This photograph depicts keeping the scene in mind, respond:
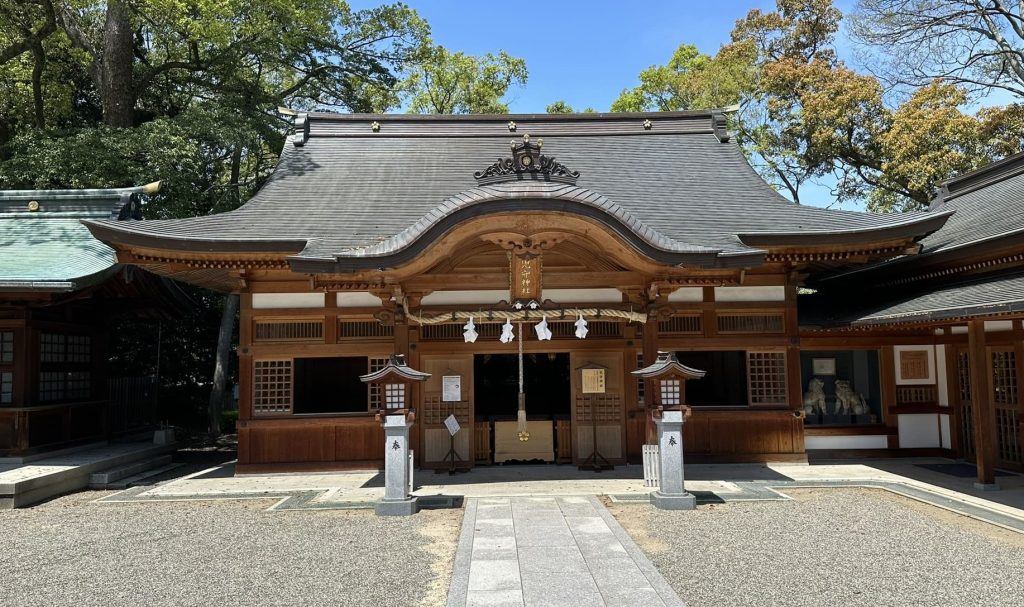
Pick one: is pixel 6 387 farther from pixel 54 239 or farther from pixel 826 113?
pixel 826 113

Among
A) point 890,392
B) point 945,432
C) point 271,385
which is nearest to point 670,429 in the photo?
point 890,392

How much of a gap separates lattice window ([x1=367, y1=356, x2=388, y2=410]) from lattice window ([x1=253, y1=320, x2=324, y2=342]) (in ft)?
3.10

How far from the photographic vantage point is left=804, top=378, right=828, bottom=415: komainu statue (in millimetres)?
11164

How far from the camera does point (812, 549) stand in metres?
6.23

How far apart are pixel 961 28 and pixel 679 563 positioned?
24531mm

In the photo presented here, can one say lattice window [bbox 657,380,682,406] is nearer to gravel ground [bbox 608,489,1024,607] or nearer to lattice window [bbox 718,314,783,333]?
gravel ground [bbox 608,489,1024,607]

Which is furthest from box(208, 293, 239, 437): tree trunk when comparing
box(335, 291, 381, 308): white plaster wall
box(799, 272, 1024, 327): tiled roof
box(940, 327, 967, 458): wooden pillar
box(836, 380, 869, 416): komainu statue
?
box(940, 327, 967, 458): wooden pillar

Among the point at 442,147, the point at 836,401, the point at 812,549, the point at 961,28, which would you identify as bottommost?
the point at 812,549

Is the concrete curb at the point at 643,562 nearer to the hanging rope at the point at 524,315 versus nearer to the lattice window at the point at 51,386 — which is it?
the hanging rope at the point at 524,315

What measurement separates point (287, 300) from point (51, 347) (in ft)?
15.4

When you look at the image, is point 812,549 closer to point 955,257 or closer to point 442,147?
point 955,257

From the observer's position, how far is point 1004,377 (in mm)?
9633

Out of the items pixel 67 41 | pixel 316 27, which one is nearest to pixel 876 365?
pixel 316 27

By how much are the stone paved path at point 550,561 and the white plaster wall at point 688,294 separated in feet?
13.8
